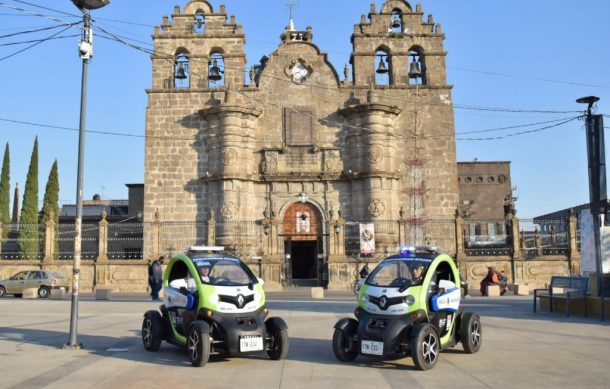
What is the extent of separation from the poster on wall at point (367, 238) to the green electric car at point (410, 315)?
18.5 m

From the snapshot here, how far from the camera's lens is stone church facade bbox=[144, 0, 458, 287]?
3100 cm

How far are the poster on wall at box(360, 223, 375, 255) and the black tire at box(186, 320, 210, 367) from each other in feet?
65.9

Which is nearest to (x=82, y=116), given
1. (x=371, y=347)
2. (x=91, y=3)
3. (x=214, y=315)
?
(x=91, y=3)

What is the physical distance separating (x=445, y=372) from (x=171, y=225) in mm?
24653

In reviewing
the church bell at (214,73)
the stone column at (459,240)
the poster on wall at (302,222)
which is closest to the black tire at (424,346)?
the stone column at (459,240)

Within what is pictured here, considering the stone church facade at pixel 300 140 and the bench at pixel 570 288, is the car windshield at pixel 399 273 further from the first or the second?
the stone church facade at pixel 300 140

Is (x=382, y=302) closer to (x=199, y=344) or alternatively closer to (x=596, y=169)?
(x=199, y=344)

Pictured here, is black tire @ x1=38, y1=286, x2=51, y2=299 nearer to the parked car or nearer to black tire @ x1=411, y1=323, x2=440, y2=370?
the parked car

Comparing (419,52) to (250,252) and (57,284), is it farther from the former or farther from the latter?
(57,284)

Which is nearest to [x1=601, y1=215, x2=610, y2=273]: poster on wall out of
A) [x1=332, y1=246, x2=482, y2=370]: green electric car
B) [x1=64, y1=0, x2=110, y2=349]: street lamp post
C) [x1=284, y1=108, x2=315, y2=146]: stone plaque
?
[x1=332, y1=246, x2=482, y2=370]: green electric car

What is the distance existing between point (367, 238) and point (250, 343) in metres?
20.3

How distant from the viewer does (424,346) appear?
804cm

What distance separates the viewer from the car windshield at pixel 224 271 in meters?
8.92

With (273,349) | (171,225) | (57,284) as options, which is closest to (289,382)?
(273,349)
